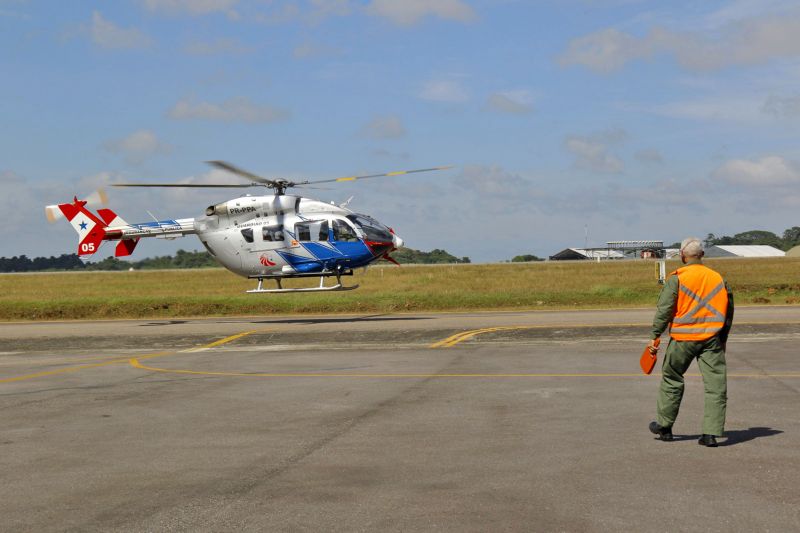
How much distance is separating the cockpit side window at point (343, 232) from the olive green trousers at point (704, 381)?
75.3 feet

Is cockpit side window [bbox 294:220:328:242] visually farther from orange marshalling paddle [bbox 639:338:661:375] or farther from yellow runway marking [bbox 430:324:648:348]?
orange marshalling paddle [bbox 639:338:661:375]

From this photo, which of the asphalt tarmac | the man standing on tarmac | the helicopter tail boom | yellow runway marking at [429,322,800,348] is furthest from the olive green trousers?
the helicopter tail boom

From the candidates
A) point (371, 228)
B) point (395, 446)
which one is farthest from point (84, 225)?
point (395, 446)

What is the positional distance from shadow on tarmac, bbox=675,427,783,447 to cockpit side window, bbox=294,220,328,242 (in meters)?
23.4

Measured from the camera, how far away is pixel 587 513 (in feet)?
22.3

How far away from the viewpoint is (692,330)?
9633mm

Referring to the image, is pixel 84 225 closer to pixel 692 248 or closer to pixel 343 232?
pixel 343 232

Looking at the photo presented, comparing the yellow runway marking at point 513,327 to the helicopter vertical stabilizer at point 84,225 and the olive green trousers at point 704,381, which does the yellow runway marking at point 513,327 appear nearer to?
the olive green trousers at point 704,381

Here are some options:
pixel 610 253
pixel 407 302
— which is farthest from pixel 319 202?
pixel 610 253

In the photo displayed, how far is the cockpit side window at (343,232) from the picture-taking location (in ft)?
106

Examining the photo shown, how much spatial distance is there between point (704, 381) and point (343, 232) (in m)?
23.5

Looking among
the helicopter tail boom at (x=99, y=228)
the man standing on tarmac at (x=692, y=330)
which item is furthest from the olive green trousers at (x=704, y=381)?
the helicopter tail boom at (x=99, y=228)

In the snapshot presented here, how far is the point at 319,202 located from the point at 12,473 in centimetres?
2459

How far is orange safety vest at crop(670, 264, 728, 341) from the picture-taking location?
9.60m
